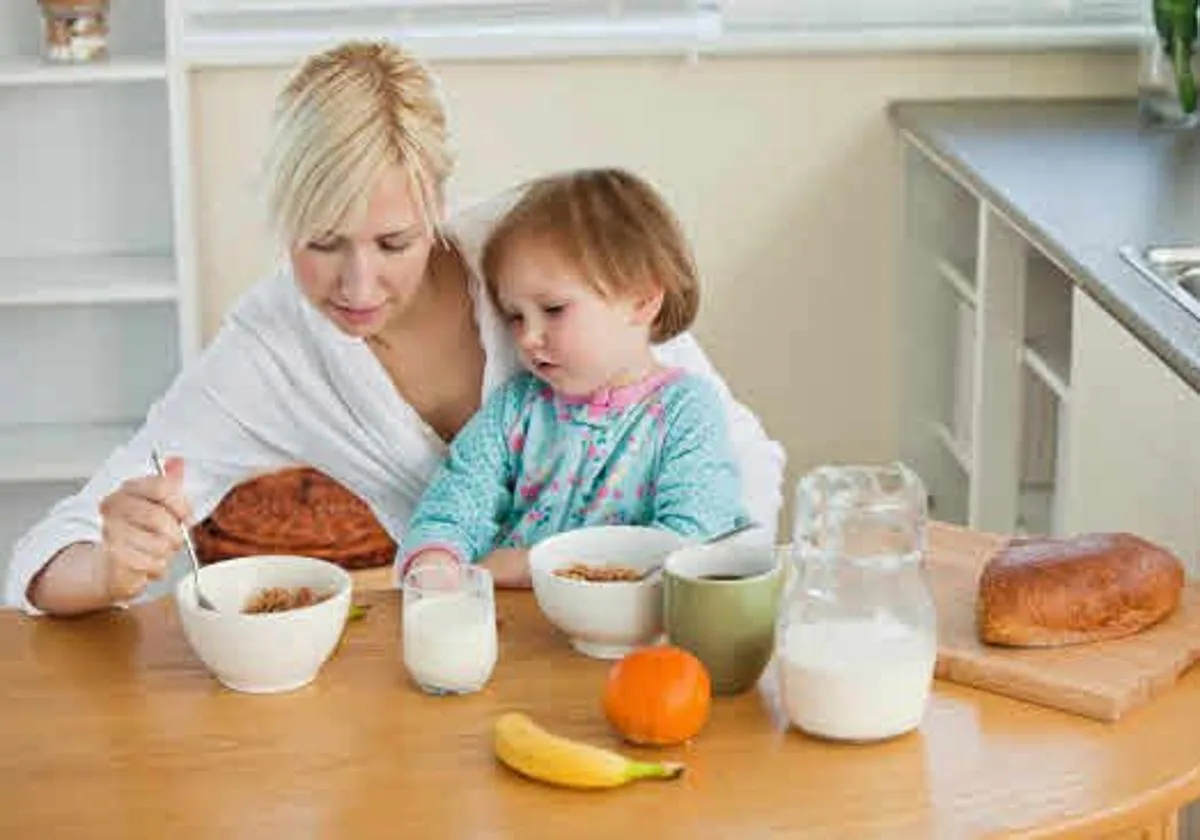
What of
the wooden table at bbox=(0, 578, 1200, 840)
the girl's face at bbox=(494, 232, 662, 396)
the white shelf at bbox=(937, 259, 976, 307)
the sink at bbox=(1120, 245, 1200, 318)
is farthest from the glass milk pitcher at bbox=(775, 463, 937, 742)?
the white shelf at bbox=(937, 259, 976, 307)

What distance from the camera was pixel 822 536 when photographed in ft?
5.82

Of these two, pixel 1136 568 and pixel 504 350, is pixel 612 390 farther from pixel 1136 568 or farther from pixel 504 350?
pixel 1136 568

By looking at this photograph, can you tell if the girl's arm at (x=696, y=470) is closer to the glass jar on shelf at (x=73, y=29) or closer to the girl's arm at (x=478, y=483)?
the girl's arm at (x=478, y=483)

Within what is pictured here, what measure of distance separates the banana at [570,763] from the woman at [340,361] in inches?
16.2

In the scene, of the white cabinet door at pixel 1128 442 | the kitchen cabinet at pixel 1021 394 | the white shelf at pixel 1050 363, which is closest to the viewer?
the white cabinet door at pixel 1128 442

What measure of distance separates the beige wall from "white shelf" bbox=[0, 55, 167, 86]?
17 cm

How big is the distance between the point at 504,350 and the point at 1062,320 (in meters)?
1.63

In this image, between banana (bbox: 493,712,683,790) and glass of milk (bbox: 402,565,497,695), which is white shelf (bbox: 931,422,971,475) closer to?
glass of milk (bbox: 402,565,497,695)

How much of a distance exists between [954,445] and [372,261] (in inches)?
79.1

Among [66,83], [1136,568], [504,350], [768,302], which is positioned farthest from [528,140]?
[1136,568]

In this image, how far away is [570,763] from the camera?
1.70 metres

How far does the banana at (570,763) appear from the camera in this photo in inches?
66.8

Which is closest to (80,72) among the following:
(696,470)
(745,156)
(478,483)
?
(745,156)

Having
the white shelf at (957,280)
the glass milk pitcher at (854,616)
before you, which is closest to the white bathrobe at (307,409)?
the glass milk pitcher at (854,616)
